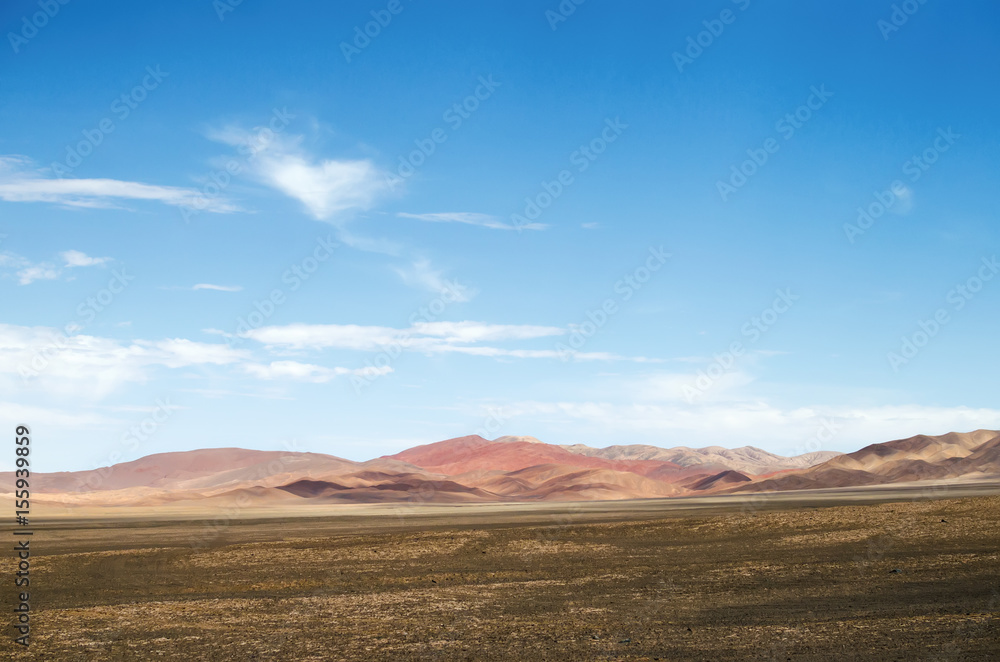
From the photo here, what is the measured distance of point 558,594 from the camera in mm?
20484

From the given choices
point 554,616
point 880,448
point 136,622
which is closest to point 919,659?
point 554,616

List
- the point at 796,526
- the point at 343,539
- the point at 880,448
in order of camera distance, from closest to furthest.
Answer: the point at 796,526 < the point at 343,539 < the point at 880,448

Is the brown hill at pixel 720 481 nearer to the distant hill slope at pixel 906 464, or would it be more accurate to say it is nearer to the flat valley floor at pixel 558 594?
the distant hill slope at pixel 906 464

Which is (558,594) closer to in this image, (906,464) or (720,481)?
(906,464)

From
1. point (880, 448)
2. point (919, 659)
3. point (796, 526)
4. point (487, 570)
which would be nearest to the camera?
point (919, 659)

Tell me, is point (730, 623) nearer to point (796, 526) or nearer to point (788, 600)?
point (788, 600)

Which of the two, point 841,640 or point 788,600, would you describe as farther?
point 788,600

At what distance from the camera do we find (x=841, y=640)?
14.6m

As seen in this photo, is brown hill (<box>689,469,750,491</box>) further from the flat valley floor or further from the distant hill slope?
the flat valley floor

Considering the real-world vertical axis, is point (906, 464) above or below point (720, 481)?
above

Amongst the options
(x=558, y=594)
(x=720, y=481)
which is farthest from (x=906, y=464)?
(x=558, y=594)

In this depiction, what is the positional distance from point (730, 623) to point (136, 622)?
42.0ft

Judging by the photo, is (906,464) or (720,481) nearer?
(906,464)

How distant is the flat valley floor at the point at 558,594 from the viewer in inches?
583
